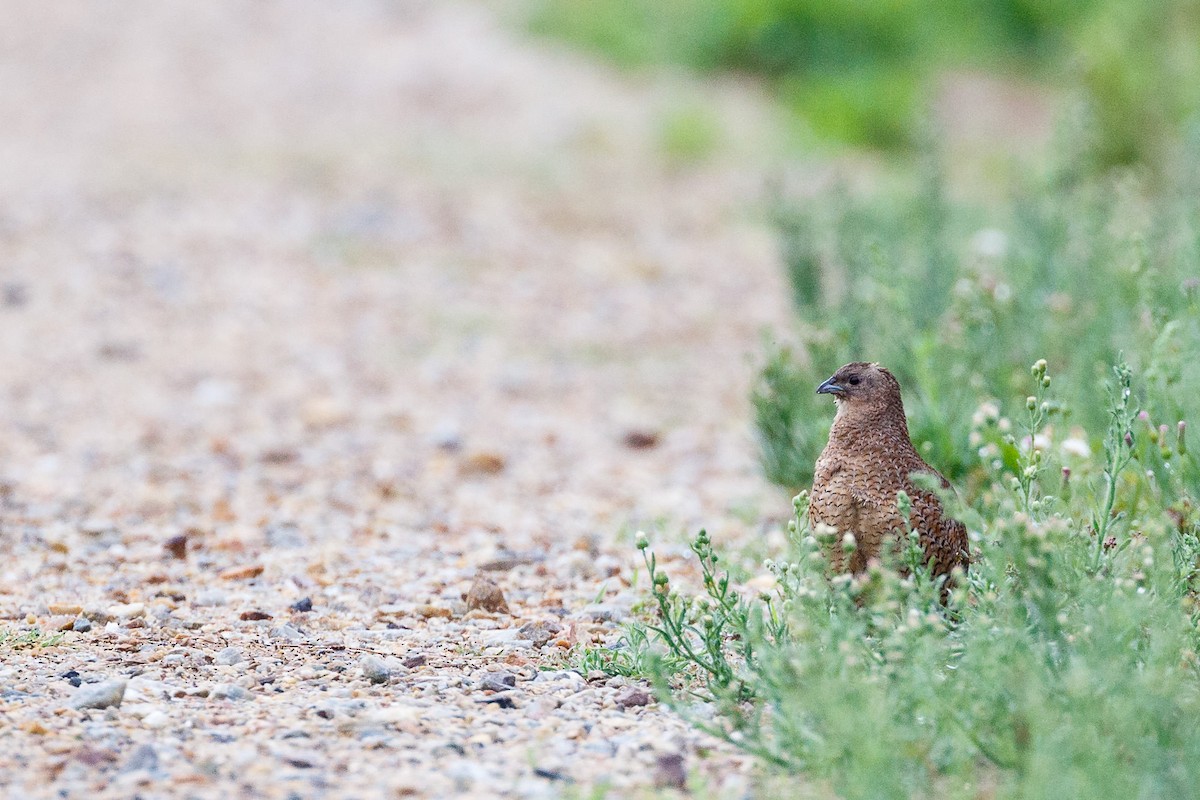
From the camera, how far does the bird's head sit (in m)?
3.64

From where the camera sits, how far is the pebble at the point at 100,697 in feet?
10.4

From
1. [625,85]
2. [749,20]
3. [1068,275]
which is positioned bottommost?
→ [1068,275]

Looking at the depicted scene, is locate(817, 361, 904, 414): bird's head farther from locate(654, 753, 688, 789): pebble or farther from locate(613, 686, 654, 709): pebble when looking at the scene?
locate(654, 753, 688, 789): pebble

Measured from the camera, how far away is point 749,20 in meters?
13.2

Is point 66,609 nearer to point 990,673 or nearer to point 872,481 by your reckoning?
point 872,481

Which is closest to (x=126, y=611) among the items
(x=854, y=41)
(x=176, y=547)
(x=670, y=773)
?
(x=176, y=547)

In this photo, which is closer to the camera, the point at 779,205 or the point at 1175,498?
the point at 1175,498

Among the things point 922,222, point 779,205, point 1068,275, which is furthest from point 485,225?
point 1068,275

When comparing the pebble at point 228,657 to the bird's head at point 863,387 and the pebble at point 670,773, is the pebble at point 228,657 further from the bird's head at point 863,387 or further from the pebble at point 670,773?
the bird's head at point 863,387

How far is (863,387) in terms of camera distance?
12.0 feet

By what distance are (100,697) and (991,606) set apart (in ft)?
6.03

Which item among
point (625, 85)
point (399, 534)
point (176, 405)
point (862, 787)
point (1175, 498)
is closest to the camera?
point (862, 787)

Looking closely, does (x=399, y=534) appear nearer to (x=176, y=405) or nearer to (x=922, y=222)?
(x=176, y=405)

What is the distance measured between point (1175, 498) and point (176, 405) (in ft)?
13.6
